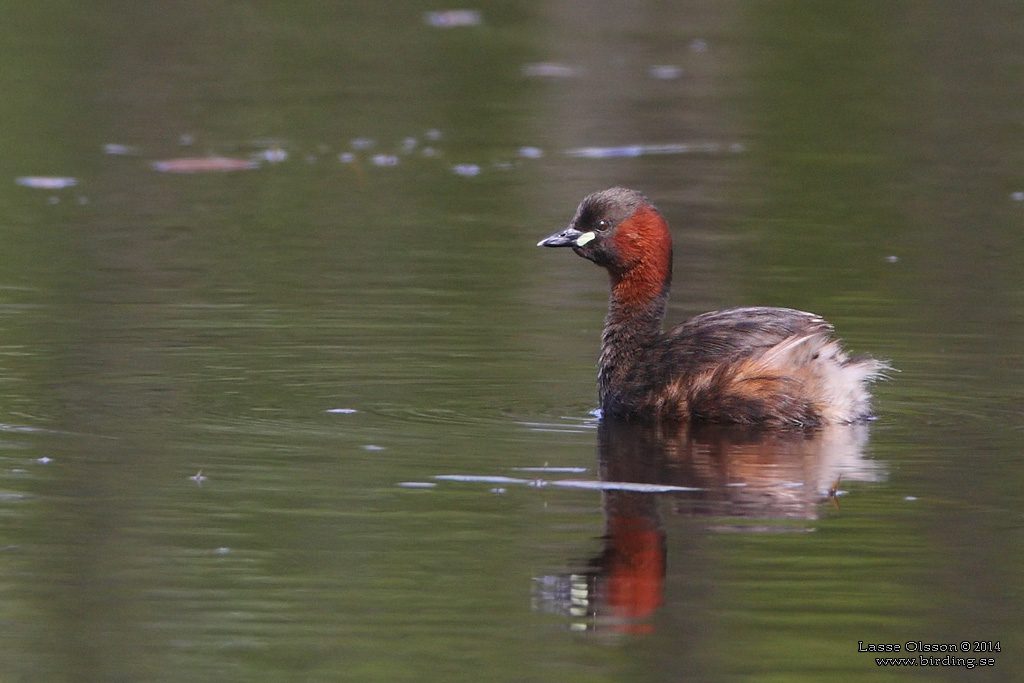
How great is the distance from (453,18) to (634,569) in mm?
16404

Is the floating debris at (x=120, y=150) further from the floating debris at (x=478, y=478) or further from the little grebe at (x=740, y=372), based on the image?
the floating debris at (x=478, y=478)

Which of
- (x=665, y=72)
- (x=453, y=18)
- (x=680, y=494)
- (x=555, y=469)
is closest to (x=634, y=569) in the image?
(x=680, y=494)

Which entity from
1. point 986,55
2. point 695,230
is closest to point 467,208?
point 695,230

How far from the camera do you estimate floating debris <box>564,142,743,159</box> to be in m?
15.0

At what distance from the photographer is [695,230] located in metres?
12.3

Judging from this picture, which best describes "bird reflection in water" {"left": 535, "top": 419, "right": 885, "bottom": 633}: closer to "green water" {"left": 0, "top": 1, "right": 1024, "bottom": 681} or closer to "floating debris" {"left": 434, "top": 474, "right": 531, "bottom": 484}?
"green water" {"left": 0, "top": 1, "right": 1024, "bottom": 681}

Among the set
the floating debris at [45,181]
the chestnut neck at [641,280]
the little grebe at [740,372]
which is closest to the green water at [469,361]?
the floating debris at [45,181]

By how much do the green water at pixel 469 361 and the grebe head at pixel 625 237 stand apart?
1.91 feet

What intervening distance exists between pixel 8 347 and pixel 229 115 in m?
7.82

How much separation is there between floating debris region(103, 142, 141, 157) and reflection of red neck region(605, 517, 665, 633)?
9.62 meters

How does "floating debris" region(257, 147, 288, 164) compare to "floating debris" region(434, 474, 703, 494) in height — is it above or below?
below

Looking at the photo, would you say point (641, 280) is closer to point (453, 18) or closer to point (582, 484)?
point (582, 484)

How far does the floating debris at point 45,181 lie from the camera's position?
45.9 feet

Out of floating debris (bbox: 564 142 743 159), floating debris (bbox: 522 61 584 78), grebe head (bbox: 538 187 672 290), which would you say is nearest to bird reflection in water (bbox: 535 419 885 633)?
grebe head (bbox: 538 187 672 290)
